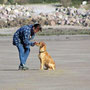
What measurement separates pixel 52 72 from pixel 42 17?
3491 centimetres

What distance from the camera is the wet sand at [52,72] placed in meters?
15.7

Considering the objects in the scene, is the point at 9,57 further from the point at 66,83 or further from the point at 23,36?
the point at 66,83

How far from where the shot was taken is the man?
19.0 m

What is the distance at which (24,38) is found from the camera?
1909 cm

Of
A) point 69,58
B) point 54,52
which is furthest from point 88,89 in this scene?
point 54,52

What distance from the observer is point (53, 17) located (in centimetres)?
5409

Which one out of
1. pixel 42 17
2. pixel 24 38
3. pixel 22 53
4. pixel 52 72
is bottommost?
pixel 42 17

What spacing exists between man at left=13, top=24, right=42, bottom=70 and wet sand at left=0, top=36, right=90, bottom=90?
1.46ft

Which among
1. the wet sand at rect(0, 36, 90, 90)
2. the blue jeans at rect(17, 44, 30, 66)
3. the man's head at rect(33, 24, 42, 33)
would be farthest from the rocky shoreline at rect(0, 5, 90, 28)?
the man's head at rect(33, 24, 42, 33)

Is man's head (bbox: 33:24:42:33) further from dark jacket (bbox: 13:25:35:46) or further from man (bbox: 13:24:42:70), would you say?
dark jacket (bbox: 13:25:35:46)

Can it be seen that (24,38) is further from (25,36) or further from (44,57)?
(44,57)

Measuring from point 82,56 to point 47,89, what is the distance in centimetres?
938

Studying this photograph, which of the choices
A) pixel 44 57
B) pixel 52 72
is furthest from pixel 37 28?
pixel 52 72

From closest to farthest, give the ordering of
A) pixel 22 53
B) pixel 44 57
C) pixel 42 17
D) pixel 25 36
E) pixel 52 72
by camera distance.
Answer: pixel 52 72 < pixel 44 57 < pixel 25 36 < pixel 22 53 < pixel 42 17
